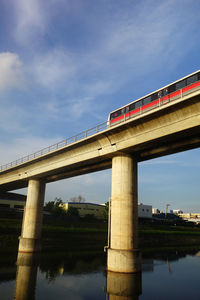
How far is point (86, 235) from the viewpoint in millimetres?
54156

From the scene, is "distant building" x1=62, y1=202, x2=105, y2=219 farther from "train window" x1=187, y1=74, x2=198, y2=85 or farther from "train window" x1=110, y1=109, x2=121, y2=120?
"train window" x1=187, y1=74, x2=198, y2=85

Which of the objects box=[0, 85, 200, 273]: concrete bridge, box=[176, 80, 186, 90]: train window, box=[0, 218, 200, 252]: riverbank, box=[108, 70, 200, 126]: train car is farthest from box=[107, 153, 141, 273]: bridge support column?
box=[0, 218, 200, 252]: riverbank

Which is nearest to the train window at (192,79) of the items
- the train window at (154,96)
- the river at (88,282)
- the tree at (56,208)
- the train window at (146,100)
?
the train window at (154,96)

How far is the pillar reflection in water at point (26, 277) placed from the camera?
57.4ft

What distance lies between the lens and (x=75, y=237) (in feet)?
A: 171

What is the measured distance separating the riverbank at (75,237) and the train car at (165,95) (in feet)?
82.7

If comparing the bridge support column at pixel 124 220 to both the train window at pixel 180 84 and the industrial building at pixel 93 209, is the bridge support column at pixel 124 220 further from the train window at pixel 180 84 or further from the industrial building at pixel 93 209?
the industrial building at pixel 93 209

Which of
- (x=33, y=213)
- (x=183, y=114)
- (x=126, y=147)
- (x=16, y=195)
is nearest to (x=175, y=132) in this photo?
(x=183, y=114)

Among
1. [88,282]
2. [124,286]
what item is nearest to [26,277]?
[88,282]

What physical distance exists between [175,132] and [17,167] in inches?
1253

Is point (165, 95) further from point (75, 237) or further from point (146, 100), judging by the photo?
point (75, 237)

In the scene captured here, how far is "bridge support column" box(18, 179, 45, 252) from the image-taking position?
121 feet

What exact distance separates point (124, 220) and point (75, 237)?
30.4m

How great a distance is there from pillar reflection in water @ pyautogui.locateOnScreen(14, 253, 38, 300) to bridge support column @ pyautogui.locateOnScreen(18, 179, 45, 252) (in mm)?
3065
